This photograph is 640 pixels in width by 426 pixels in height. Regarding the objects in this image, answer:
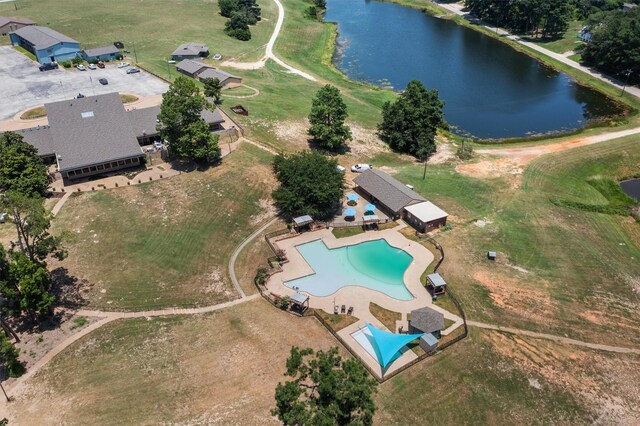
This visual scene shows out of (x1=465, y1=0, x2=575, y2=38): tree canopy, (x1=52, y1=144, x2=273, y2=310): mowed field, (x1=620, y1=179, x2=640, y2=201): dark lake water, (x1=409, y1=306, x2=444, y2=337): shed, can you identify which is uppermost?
(x1=465, y1=0, x2=575, y2=38): tree canopy

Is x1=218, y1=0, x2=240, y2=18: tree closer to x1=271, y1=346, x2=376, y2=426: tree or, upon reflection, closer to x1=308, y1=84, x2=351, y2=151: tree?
x1=308, y1=84, x2=351, y2=151: tree

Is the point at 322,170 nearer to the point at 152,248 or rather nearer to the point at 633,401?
the point at 152,248

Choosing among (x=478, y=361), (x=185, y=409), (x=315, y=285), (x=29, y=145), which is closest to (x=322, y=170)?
Answer: (x=315, y=285)

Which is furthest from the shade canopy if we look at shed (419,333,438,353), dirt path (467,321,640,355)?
dirt path (467,321,640,355)

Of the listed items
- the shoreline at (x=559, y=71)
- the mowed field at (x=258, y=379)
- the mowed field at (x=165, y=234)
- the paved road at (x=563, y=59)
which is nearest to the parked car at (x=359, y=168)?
the mowed field at (x=165, y=234)

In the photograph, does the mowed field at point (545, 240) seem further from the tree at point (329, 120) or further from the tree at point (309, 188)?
the tree at point (309, 188)

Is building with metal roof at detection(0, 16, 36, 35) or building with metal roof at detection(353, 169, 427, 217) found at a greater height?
building with metal roof at detection(353, 169, 427, 217)
